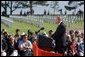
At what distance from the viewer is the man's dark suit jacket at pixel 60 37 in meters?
14.4

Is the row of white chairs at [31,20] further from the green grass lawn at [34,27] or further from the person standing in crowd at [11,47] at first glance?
the person standing in crowd at [11,47]

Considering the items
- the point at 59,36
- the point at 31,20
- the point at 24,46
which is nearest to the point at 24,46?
the point at 24,46

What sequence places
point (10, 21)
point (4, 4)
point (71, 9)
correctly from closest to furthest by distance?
point (10, 21) < point (4, 4) < point (71, 9)

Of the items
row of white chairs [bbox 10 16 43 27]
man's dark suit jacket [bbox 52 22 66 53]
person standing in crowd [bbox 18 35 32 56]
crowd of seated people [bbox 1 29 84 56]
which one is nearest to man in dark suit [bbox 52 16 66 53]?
man's dark suit jacket [bbox 52 22 66 53]

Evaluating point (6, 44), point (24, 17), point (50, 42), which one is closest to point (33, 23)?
point (24, 17)

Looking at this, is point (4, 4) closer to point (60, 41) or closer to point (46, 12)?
point (46, 12)

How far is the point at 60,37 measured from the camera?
14492 mm

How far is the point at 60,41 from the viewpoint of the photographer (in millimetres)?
14453

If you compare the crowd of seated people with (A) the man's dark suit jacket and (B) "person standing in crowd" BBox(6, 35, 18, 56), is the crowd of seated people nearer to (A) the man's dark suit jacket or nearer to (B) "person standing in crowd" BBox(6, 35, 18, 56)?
(B) "person standing in crowd" BBox(6, 35, 18, 56)

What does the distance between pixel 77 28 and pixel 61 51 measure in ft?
25.1

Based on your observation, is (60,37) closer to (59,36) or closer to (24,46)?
(59,36)

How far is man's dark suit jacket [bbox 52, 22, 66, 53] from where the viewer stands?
1438cm

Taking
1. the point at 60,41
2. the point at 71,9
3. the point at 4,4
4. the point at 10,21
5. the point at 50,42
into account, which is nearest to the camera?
the point at 50,42

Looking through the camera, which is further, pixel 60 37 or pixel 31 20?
pixel 31 20
